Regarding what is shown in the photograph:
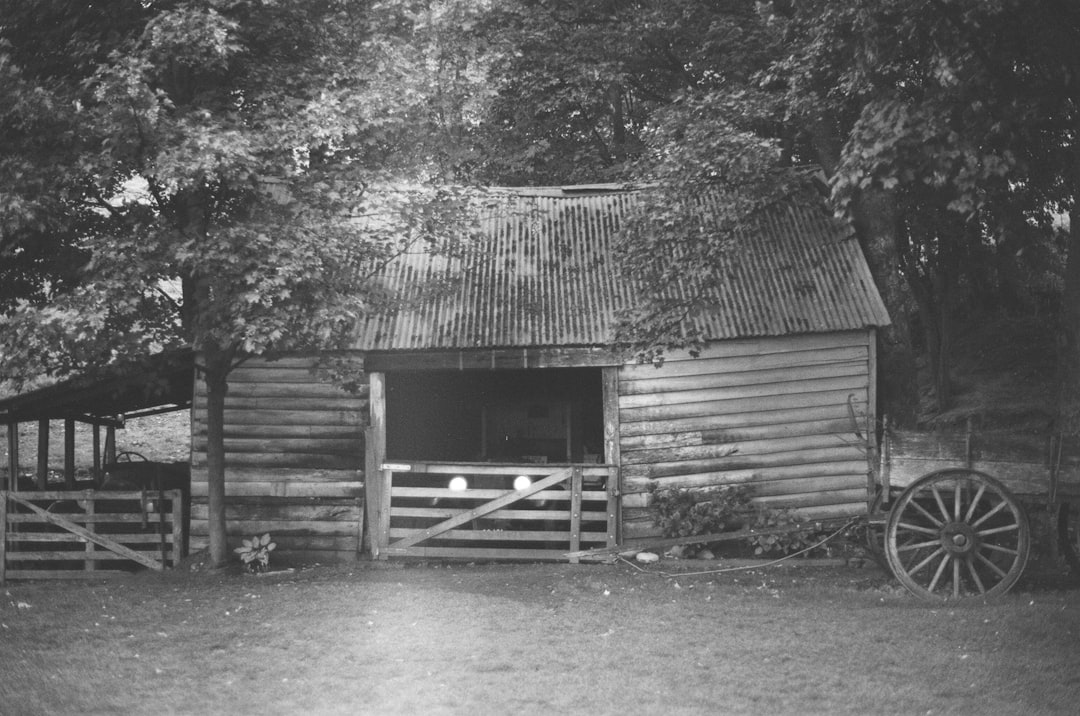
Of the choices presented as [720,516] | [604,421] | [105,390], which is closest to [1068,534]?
[720,516]

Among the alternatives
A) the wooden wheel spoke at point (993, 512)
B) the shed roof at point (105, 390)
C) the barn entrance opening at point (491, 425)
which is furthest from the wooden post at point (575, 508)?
the shed roof at point (105, 390)

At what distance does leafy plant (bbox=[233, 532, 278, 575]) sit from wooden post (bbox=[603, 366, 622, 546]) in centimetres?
439

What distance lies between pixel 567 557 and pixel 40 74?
28.9ft

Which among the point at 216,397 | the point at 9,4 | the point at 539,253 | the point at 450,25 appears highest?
the point at 450,25

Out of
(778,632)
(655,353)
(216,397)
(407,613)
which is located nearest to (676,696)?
(778,632)

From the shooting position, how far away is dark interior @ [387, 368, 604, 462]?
1742 cm

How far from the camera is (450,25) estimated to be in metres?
21.0

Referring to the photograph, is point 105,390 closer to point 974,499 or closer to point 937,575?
point 937,575

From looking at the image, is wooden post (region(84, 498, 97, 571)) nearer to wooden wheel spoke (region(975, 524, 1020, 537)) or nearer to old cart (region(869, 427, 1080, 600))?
old cart (region(869, 427, 1080, 600))

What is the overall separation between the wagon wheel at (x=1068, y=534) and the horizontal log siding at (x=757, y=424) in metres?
3.69

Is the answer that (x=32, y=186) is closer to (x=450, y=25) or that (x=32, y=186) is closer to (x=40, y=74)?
(x=40, y=74)

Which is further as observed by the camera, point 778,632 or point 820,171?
point 820,171

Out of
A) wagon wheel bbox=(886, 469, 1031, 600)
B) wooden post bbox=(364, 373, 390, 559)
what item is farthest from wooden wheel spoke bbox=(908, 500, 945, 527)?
wooden post bbox=(364, 373, 390, 559)

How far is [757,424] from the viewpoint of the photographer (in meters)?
13.5
